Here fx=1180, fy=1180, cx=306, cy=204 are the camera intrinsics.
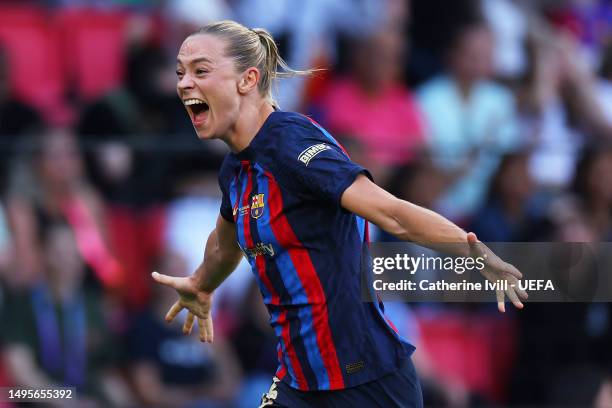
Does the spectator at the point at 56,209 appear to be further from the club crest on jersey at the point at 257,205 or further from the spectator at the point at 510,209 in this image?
the club crest on jersey at the point at 257,205

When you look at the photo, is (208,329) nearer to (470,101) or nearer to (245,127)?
(245,127)

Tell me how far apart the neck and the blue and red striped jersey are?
0.19 feet

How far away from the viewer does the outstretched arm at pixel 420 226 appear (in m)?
3.94

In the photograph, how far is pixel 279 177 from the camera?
433cm

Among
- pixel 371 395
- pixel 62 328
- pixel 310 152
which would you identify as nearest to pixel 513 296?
pixel 371 395

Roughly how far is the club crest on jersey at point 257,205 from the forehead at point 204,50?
0.56 meters

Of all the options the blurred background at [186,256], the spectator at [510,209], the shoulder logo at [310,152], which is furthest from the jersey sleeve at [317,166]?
the spectator at [510,209]

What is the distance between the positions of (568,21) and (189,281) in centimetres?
524

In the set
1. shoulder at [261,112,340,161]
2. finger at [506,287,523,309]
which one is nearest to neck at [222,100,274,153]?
shoulder at [261,112,340,161]

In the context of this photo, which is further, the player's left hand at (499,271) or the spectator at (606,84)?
the spectator at (606,84)

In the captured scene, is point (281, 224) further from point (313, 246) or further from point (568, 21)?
point (568, 21)

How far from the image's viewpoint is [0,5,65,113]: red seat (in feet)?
28.4

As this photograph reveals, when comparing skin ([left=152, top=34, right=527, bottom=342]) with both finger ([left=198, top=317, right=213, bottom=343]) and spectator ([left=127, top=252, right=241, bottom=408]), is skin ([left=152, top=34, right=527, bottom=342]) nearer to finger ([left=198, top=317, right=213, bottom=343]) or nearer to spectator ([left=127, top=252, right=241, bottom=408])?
finger ([left=198, top=317, right=213, bottom=343])

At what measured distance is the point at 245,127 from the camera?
14.9 ft
